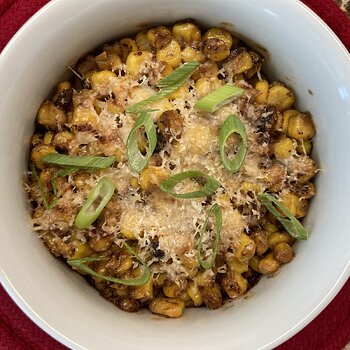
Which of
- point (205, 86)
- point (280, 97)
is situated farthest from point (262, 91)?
Result: point (205, 86)

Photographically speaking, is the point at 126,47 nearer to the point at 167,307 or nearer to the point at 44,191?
the point at 44,191

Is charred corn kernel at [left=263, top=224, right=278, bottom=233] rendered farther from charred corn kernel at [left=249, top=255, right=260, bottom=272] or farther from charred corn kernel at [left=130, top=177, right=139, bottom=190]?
charred corn kernel at [left=130, top=177, right=139, bottom=190]

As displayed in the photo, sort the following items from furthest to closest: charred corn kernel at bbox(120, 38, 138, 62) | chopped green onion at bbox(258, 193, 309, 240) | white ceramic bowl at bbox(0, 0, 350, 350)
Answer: charred corn kernel at bbox(120, 38, 138, 62)
chopped green onion at bbox(258, 193, 309, 240)
white ceramic bowl at bbox(0, 0, 350, 350)

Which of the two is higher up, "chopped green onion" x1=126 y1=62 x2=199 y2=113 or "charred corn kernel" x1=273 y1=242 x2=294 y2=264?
"chopped green onion" x1=126 y1=62 x2=199 y2=113

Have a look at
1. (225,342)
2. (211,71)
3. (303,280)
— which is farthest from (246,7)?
(225,342)

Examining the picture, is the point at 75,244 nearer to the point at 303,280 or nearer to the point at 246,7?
the point at 303,280

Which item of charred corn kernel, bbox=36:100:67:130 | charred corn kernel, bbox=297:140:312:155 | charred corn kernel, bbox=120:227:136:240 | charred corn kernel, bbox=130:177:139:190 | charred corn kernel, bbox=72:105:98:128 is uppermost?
charred corn kernel, bbox=297:140:312:155

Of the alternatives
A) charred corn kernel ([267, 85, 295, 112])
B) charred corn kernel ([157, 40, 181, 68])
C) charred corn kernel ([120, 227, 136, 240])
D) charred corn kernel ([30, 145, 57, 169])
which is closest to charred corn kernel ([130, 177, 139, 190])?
charred corn kernel ([120, 227, 136, 240])

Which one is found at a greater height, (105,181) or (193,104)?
(193,104)

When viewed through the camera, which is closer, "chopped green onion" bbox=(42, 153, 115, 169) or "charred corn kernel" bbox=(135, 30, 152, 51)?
"chopped green onion" bbox=(42, 153, 115, 169)
